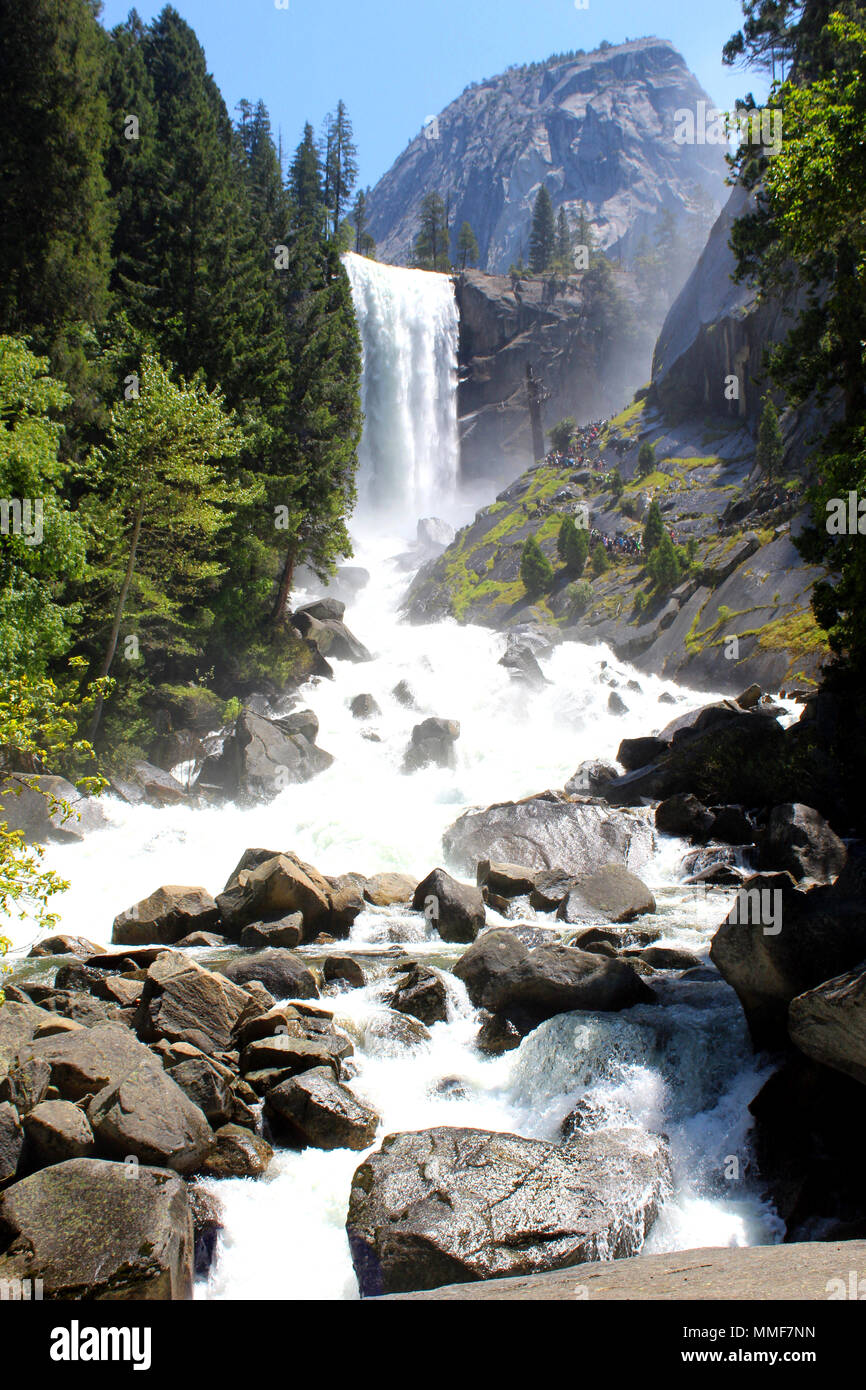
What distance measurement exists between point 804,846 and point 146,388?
2150cm

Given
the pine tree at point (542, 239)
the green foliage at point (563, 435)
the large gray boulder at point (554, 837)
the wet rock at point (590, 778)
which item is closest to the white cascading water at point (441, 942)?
the large gray boulder at point (554, 837)

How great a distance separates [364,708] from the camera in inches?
1356

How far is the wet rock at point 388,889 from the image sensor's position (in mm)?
18297

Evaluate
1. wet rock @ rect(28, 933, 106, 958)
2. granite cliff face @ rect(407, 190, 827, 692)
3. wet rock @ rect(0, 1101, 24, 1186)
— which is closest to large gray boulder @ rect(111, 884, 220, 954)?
wet rock @ rect(28, 933, 106, 958)

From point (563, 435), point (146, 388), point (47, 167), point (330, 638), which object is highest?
point (47, 167)

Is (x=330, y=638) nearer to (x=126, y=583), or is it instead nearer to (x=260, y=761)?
(x=260, y=761)

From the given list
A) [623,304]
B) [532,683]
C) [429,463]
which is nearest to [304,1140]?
[532,683]

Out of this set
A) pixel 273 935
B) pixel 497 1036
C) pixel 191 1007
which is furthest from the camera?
pixel 273 935

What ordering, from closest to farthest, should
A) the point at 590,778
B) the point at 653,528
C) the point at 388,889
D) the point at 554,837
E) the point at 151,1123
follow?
the point at 151,1123 < the point at 388,889 < the point at 554,837 < the point at 590,778 < the point at 653,528

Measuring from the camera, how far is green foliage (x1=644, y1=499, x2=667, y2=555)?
46.6 m

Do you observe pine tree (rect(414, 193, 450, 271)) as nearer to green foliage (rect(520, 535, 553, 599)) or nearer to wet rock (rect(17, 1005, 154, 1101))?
green foliage (rect(520, 535, 553, 599))

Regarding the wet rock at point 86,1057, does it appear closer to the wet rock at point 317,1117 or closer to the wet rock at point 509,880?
the wet rock at point 317,1117

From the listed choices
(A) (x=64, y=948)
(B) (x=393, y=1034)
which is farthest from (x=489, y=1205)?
(A) (x=64, y=948)

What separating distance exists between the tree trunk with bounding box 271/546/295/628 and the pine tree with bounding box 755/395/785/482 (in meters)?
26.7
